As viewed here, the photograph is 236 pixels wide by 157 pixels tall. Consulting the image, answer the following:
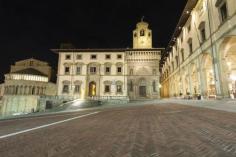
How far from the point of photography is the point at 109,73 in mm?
33688

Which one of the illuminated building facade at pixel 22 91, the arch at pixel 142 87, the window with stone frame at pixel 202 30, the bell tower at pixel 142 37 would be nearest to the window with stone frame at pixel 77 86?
the illuminated building facade at pixel 22 91

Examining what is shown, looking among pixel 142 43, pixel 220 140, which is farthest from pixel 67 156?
pixel 142 43

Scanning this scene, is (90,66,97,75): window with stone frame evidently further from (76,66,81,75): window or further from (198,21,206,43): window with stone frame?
(198,21,206,43): window with stone frame

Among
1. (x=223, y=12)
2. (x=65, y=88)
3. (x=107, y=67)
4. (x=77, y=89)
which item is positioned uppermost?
(x=223, y=12)

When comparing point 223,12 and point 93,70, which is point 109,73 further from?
point 223,12

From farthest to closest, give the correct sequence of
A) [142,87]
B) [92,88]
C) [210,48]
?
1. [92,88]
2. [142,87]
3. [210,48]

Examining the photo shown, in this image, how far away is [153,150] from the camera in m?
3.44

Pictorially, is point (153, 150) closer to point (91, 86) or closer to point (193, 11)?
point (193, 11)

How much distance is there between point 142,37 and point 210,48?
2520cm

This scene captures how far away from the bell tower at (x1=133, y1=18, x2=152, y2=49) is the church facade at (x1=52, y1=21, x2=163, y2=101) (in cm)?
615

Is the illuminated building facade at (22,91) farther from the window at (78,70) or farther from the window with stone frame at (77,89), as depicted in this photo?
the window at (78,70)

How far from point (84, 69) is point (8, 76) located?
24576mm

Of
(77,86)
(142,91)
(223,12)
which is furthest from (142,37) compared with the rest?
(223,12)

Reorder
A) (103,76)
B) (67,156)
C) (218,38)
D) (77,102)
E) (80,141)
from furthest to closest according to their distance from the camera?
1. (103,76)
2. (77,102)
3. (218,38)
4. (80,141)
5. (67,156)
